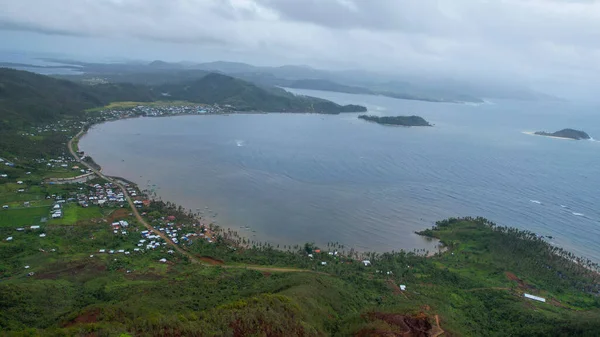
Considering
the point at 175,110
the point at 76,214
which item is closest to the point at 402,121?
the point at 175,110

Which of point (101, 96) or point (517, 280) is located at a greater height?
point (101, 96)

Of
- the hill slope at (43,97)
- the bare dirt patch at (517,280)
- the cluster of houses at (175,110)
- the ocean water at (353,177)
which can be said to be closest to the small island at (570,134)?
the ocean water at (353,177)

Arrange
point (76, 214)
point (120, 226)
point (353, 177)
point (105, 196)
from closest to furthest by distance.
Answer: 1. point (120, 226)
2. point (76, 214)
3. point (105, 196)
4. point (353, 177)

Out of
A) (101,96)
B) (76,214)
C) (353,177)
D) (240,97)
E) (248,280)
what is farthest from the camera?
(240,97)

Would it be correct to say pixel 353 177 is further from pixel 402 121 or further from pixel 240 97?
pixel 240 97

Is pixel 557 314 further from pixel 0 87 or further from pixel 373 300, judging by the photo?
pixel 0 87

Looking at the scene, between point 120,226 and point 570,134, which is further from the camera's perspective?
point 570,134

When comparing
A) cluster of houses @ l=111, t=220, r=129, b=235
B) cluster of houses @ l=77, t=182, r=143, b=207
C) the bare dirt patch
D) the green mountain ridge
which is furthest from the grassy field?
the bare dirt patch

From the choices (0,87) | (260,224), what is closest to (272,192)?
(260,224)

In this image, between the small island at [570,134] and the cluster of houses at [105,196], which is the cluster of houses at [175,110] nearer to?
the cluster of houses at [105,196]
